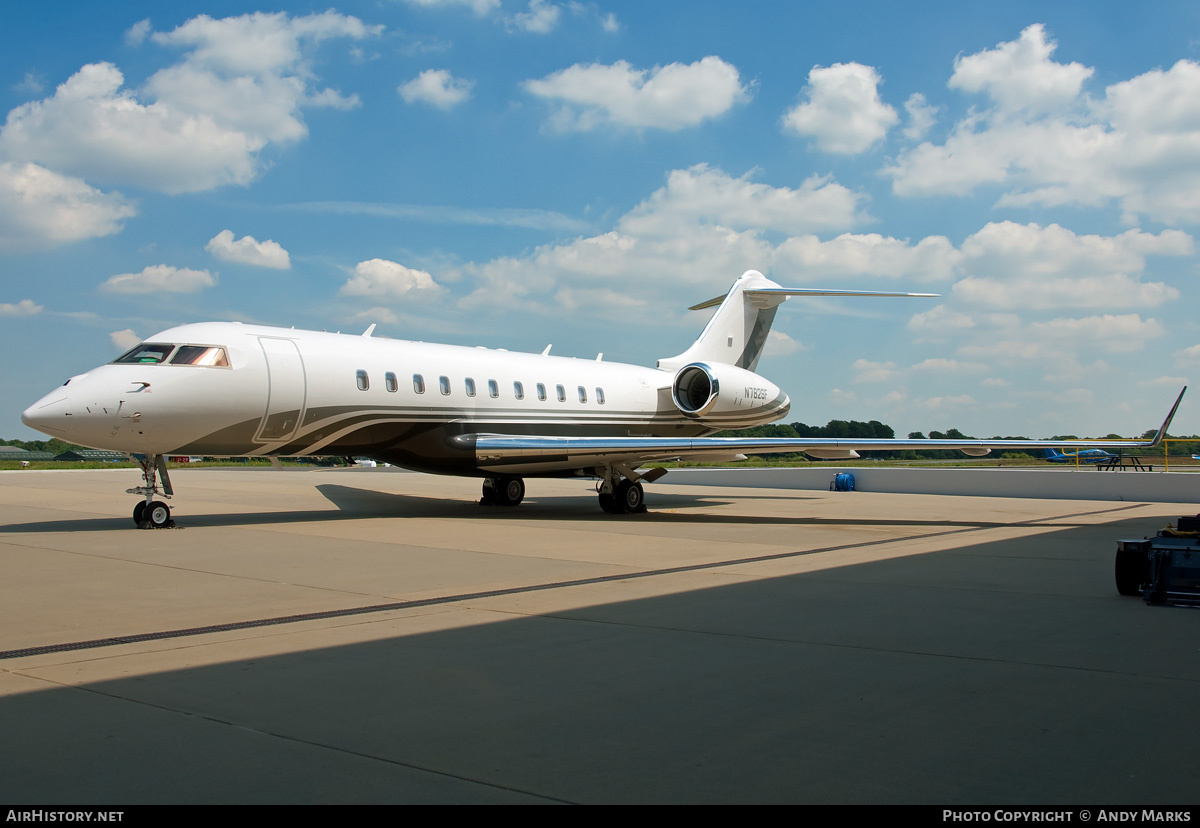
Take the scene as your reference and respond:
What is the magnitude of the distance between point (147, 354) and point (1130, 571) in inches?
508

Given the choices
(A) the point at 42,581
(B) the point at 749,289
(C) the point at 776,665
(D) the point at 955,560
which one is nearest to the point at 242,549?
(A) the point at 42,581

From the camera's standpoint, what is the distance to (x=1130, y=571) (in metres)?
7.83

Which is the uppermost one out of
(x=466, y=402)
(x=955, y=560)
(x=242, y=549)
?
(x=466, y=402)

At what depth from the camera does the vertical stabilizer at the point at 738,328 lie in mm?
23266

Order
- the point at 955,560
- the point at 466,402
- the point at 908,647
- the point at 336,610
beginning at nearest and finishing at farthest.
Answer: the point at 908,647
the point at 336,610
the point at 955,560
the point at 466,402

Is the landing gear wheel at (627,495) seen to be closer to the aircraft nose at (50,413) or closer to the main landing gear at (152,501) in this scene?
Answer: the main landing gear at (152,501)

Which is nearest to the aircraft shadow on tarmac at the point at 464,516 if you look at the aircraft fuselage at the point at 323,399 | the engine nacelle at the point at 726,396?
the aircraft fuselage at the point at 323,399

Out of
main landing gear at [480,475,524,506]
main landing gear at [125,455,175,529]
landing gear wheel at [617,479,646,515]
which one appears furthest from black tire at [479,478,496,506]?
main landing gear at [125,455,175,529]

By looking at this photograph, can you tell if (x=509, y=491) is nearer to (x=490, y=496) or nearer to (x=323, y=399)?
(x=490, y=496)

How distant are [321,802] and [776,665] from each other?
2930mm

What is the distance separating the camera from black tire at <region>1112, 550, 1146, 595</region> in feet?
25.6

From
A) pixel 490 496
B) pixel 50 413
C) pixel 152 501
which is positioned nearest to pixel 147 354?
pixel 50 413

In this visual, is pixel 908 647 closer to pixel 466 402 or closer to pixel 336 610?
pixel 336 610

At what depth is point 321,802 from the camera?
316cm
